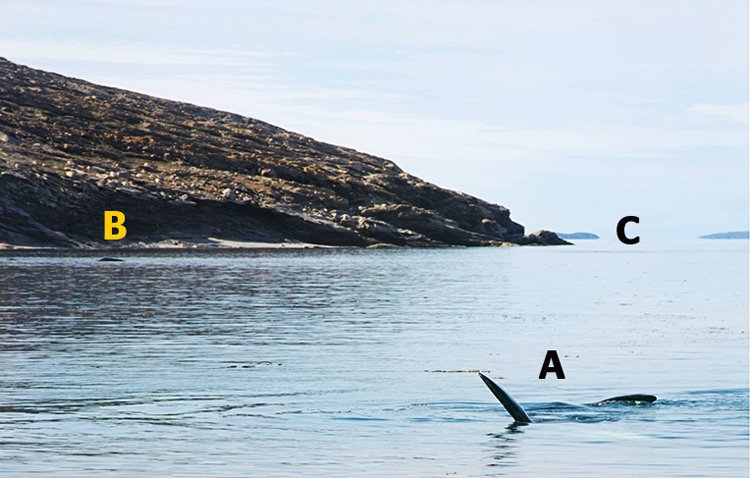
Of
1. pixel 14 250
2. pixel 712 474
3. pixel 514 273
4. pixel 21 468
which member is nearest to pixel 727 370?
pixel 712 474

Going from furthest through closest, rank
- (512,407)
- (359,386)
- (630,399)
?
(359,386) < (630,399) < (512,407)

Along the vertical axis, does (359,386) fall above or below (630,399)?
below

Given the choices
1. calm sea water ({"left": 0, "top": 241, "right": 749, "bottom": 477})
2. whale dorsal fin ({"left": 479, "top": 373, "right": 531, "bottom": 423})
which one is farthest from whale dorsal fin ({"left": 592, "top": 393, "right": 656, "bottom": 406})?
whale dorsal fin ({"left": 479, "top": 373, "right": 531, "bottom": 423})

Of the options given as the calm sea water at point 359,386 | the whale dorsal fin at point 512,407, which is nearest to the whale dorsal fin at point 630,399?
the calm sea water at point 359,386

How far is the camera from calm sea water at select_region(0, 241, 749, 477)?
25.0 m

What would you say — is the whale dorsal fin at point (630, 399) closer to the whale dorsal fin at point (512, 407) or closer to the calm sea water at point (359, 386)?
the calm sea water at point (359, 386)

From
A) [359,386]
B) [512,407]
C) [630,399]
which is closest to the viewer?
[512,407]

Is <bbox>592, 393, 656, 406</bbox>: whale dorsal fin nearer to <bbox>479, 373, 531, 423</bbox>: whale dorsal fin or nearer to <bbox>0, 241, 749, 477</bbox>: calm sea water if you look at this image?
<bbox>0, 241, 749, 477</bbox>: calm sea water

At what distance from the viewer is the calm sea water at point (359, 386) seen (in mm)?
25031

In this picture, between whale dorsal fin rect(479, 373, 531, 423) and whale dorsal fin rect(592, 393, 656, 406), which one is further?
whale dorsal fin rect(592, 393, 656, 406)

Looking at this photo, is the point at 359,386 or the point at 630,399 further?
the point at 359,386

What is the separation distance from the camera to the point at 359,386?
36250 millimetres

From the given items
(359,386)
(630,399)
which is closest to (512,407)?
(630,399)

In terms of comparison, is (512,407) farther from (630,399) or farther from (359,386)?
(359,386)
